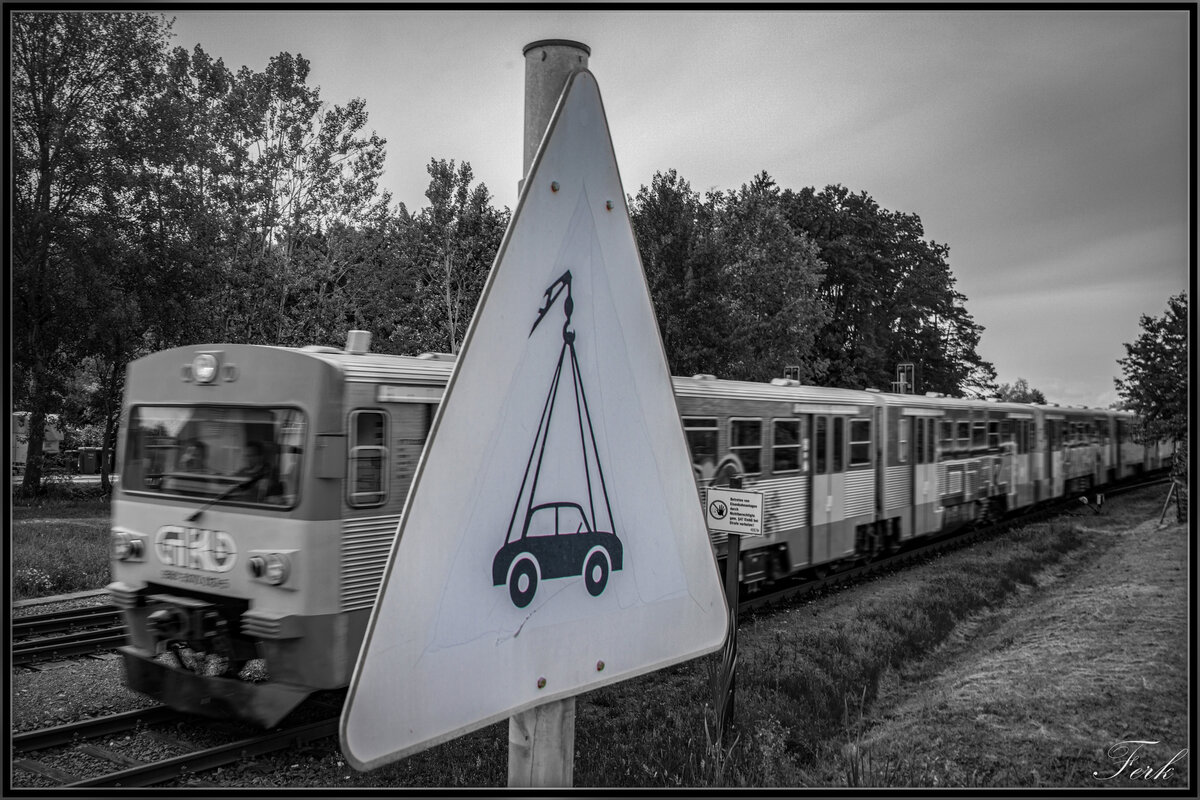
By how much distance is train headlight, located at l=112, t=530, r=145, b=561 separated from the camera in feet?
20.2

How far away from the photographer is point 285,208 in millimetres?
19672

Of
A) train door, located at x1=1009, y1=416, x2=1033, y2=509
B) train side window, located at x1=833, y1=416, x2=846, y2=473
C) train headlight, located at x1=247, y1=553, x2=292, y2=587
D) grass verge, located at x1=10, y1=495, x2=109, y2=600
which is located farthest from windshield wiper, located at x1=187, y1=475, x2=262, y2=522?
train door, located at x1=1009, y1=416, x2=1033, y2=509

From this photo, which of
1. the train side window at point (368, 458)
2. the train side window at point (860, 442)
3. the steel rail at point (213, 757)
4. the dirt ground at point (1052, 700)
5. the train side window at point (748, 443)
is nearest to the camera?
the dirt ground at point (1052, 700)

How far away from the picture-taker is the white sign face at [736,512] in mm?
5512

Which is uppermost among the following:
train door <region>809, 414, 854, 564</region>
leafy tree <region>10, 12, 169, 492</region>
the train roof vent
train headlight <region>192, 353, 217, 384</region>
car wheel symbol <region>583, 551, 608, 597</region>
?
leafy tree <region>10, 12, 169, 492</region>

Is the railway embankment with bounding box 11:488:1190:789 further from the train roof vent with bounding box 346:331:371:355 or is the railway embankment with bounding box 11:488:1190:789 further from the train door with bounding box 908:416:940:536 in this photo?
the train door with bounding box 908:416:940:536

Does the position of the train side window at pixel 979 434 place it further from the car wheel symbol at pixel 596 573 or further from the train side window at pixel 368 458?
the car wheel symbol at pixel 596 573

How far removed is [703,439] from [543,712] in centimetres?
788

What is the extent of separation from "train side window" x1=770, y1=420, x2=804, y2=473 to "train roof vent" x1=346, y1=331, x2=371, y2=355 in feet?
19.8

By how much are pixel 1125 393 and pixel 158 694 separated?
13.8 metres

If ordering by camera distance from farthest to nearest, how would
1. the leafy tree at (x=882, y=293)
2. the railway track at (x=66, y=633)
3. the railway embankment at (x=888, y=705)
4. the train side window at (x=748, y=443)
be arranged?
the leafy tree at (x=882, y=293), the train side window at (x=748, y=443), the railway track at (x=66, y=633), the railway embankment at (x=888, y=705)

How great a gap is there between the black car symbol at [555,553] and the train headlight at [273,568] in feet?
14.7

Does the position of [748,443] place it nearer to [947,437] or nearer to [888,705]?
[888,705]

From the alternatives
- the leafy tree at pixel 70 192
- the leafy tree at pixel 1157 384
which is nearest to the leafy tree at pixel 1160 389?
the leafy tree at pixel 1157 384
